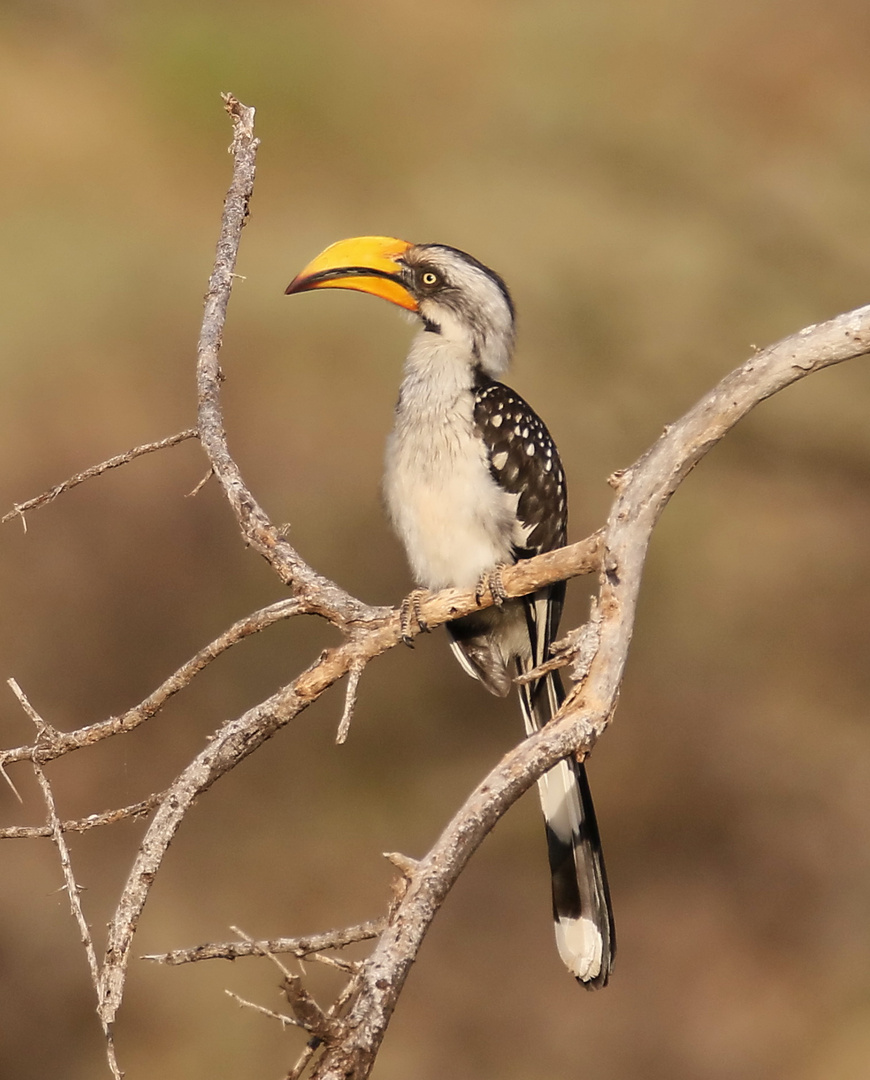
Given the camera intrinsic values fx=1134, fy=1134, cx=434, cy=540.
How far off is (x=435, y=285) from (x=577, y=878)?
161 centimetres

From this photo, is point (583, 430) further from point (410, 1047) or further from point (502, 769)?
point (502, 769)

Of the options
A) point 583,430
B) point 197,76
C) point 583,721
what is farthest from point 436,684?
point 583,721

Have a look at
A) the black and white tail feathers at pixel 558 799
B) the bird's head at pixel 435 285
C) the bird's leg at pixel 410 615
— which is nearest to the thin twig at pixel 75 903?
the bird's leg at pixel 410 615

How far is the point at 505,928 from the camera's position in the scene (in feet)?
26.3

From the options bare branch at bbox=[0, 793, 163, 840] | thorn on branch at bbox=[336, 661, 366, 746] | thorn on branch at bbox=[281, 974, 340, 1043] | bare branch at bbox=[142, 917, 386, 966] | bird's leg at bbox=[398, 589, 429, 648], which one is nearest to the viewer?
thorn on branch at bbox=[281, 974, 340, 1043]

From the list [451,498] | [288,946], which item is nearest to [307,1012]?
[288,946]

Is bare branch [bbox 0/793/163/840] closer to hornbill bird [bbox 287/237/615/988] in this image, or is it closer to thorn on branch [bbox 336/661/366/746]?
thorn on branch [bbox 336/661/366/746]

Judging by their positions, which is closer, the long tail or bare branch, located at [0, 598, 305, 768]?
bare branch, located at [0, 598, 305, 768]

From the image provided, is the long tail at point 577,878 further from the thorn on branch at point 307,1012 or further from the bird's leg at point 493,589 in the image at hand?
the thorn on branch at point 307,1012

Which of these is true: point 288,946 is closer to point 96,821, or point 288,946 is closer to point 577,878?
point 96,821

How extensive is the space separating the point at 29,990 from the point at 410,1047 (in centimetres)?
259

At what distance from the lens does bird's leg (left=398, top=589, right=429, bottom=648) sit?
2.43m

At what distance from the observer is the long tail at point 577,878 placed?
2520 millimetres

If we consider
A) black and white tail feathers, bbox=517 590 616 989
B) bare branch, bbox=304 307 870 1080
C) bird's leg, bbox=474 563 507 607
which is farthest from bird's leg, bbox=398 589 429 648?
bare branch, bbox=304 307 870 1080
